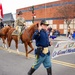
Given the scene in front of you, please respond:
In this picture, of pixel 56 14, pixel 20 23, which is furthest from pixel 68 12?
pixel 20 23

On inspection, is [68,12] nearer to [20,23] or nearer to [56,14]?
[56,14]

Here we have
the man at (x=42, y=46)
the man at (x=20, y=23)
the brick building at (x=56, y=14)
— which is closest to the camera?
the man at (x=42, y=46)

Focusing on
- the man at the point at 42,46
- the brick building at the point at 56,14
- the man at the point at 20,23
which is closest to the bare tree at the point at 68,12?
the brick building at the point at 56,14

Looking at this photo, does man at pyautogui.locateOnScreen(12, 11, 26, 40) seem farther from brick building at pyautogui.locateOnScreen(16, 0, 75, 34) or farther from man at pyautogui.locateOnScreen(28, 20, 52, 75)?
brick building at pyautogui.locateOnScreen(16, 0, 75, 34)

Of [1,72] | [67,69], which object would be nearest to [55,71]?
[67,69]

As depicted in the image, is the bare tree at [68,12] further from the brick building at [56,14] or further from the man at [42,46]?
the man at [42,46]

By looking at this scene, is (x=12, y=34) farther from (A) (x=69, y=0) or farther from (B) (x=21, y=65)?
(A) (x=69, y=0)

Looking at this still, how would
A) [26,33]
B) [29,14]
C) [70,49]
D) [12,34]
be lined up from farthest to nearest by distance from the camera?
[29,14] < [12,34] < [26,33] < [70,49]

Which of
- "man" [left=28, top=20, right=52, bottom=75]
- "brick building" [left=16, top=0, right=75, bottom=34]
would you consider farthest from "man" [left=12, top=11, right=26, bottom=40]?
"brick building" [left=16, top=0, right=75, bottom=34]

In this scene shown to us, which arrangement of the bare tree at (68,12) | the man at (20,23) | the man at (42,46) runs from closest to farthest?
1. the man at (42,46)
2. the man at (20,23)
3. the bare tree at (68,12)

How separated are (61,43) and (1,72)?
248 centimetres

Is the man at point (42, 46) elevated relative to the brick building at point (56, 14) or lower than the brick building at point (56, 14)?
lower

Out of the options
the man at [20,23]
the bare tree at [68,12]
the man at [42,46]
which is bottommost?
the man at [42,46]

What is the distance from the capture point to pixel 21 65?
10391 mm
